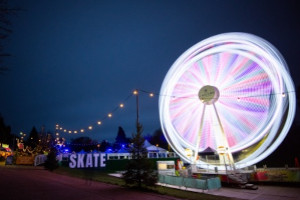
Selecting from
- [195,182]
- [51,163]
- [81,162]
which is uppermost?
[81,162]

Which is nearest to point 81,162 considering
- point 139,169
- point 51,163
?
point 139,169

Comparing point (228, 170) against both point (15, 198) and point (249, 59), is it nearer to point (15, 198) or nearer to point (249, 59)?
point (249, 59)

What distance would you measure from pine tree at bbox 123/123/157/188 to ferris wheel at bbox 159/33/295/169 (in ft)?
26.1

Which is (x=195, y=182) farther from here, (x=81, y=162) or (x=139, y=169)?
(x=81, y=162)

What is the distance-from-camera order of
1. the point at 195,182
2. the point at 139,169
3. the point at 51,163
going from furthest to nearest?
the point at 51,163
the point at 195,182
the point at 139,169

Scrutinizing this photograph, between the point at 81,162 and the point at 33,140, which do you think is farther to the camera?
the point at 33,140

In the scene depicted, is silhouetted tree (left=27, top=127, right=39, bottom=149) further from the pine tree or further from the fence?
the pine tree

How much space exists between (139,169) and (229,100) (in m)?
10.3

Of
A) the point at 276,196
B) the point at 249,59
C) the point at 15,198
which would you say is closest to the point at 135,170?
the point at 15,198

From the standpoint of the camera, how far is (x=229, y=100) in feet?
63.3

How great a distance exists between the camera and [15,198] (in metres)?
9.05

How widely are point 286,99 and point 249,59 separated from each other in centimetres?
399

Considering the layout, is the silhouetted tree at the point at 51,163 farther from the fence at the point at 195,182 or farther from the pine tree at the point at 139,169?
the pine tree at the point at 139,169

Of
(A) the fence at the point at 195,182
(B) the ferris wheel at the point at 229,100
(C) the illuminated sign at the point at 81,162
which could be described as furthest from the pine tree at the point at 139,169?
(B) the ferris wheel at the point at 229,100
